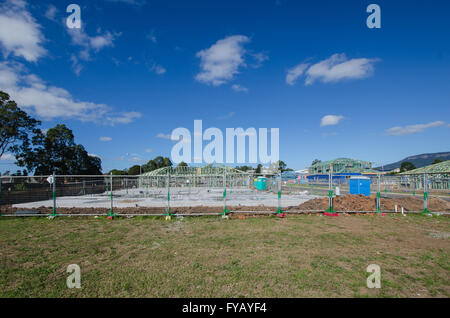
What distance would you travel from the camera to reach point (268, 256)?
235 inches

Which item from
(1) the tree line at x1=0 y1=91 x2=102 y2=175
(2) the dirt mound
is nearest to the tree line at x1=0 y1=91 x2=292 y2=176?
(1) the tree line at x1=0 y1=91 x2=102 y2=175

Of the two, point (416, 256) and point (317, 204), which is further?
point (317, 204)

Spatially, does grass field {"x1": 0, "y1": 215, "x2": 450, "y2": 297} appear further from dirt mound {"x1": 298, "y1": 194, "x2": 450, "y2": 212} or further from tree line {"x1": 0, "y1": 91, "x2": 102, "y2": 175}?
tree line {"x1": 0, "y1": 91, "x2": 102, "y2": 175}

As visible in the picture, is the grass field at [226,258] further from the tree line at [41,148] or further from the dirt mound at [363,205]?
the tree line at [41,148]

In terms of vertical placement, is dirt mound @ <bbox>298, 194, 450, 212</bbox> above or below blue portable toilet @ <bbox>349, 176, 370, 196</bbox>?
below

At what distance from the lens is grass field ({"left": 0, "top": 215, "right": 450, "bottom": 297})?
165 inches

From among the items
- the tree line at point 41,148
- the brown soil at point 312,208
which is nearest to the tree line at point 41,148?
the tree line at point 41,148

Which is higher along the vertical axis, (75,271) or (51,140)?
(51,140)

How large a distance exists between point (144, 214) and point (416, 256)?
11.0 metres

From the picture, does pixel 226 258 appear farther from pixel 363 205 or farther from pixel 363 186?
pixel 363 186

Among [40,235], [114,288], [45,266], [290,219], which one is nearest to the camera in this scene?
[114,288]
